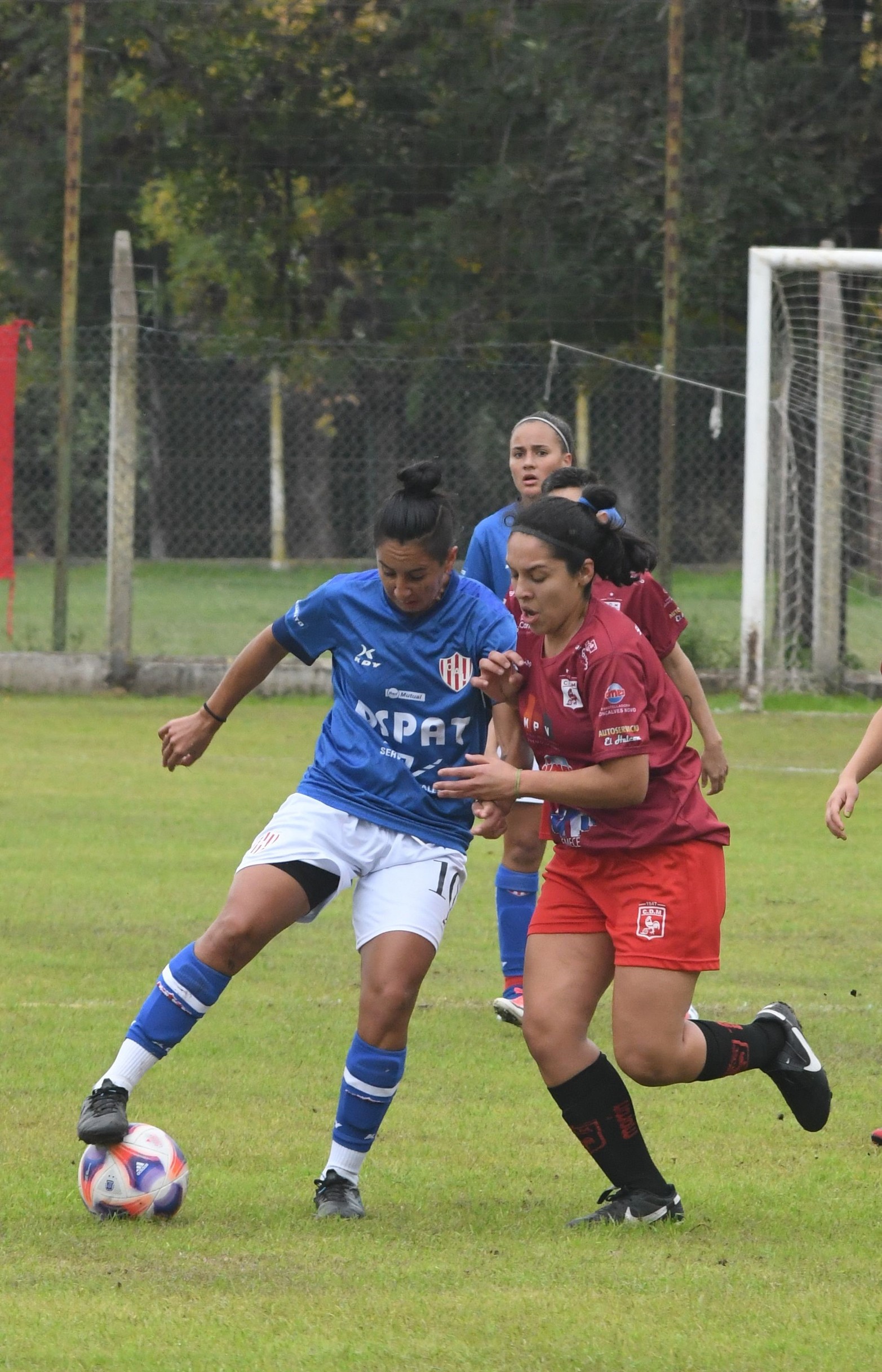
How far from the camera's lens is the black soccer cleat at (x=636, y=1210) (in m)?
4.35

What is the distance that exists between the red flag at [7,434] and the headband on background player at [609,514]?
1141cm

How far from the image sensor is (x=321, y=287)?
17.4 m

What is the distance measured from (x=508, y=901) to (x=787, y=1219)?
2.47m

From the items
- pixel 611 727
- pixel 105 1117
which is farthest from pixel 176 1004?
pixel 611 727

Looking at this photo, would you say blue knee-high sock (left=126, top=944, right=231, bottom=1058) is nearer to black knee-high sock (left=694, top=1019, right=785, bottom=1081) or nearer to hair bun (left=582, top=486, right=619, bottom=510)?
black knee-high sock (left=694, top=1019, right=785, bottom=1081)

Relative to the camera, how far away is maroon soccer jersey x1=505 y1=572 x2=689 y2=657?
16.9 ft

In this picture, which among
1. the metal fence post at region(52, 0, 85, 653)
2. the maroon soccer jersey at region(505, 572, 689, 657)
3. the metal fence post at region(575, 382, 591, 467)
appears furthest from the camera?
the metal fence post at region(575, 382, 591, 467)

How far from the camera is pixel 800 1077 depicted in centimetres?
480

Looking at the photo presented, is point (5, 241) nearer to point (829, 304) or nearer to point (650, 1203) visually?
point (829, 304)

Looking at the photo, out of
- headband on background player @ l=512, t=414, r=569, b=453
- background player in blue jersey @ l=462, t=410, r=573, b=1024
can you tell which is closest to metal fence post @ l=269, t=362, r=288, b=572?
background player in blue jersey @ l=462, t=410, r=573, b=1024

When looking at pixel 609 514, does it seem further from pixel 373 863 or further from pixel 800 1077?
pixel 800 1077

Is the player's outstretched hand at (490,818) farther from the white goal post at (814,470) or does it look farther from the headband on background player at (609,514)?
the white goal post at (814,470)

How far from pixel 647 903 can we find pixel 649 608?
1122 millimetres

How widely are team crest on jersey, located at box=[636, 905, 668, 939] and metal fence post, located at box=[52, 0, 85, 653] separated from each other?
11.7 metres
